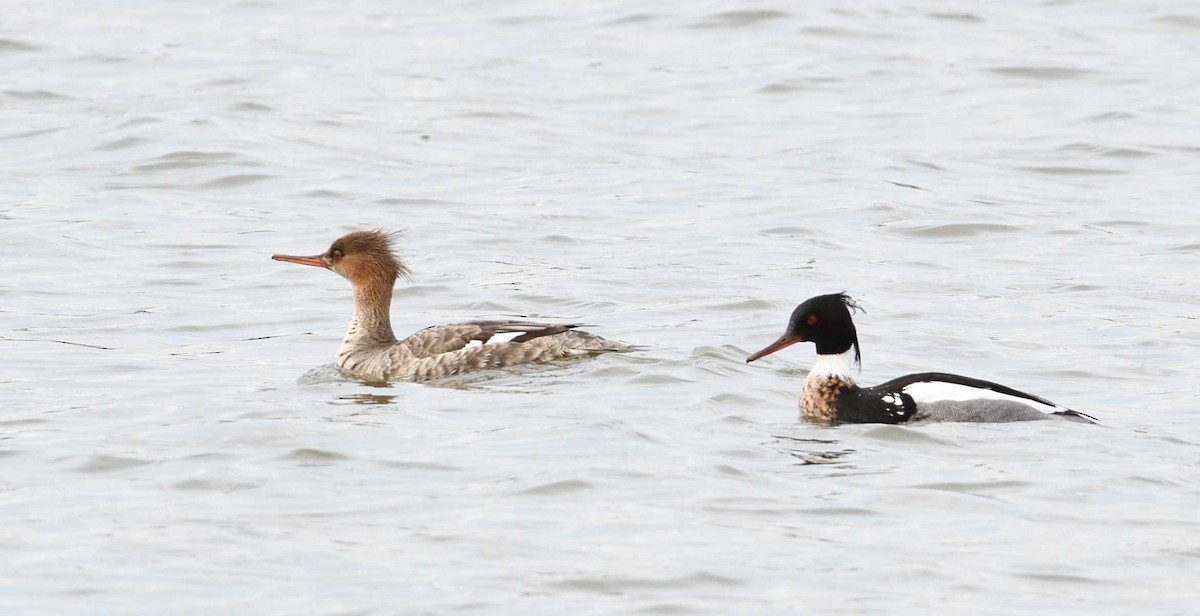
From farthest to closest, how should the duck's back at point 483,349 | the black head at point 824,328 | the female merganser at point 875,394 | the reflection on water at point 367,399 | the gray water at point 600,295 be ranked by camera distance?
1. the duck's back at point 483,349
2. the reflection on water at point 367,399
3. the black head at point 824,328
4. the female merganser at point 875,394
5. the gray water at point 600,295

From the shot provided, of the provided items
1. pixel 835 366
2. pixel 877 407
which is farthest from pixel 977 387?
pixel 835 366

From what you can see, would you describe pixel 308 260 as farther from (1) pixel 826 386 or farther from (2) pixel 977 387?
(2) pixel 977 387

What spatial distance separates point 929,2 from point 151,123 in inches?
439

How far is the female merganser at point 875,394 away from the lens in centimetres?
1041

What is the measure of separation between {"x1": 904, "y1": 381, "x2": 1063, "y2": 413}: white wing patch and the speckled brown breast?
43cm

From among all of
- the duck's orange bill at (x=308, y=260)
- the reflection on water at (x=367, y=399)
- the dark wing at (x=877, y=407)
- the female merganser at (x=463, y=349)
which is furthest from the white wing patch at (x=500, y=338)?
the dark wing at (x=877, y=407)

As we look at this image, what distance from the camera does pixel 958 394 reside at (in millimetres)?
10438

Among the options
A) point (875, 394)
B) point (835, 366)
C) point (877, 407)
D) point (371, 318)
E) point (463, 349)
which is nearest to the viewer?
point (877, 407)

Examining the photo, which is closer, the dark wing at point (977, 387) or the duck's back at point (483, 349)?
the dark wing at point (977, 387)

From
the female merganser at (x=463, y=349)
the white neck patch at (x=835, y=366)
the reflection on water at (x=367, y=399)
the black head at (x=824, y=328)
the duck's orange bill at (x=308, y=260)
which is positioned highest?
the duck's orange bill at (x=308, y=260)

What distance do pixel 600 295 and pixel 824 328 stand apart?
3809 millimetres

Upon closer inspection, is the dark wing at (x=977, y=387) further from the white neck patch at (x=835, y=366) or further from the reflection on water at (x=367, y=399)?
the reflection on water at (x=367, y=399)

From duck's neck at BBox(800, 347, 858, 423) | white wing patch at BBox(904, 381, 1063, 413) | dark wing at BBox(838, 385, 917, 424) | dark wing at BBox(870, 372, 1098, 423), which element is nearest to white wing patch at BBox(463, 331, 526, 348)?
duck's neck at BBox(800, 347, 858, 423)

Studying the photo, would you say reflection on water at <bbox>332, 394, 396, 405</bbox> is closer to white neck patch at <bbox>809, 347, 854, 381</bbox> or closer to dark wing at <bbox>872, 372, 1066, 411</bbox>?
white neck patch at <bbox>809, 347, 854, 381</bbox>
